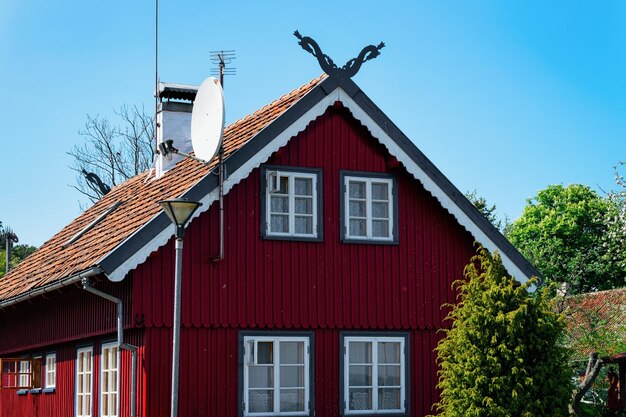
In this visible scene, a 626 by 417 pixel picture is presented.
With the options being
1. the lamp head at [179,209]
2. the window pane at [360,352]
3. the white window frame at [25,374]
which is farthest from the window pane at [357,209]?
the white window frame at [25,374]

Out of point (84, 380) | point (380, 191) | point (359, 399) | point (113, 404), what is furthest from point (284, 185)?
point (84, 380)

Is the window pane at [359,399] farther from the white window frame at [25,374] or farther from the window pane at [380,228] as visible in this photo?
the white window frame at [25,374]

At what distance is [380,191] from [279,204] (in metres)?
2.08

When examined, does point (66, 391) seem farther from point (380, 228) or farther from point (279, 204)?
point (380, 228)

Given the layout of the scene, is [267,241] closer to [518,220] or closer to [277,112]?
[277,112]

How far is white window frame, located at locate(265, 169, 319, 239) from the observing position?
2048 centimetres

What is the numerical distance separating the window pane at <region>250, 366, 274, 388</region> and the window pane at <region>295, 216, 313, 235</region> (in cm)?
251

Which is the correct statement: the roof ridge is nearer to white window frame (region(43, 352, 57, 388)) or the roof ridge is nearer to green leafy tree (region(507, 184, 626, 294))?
white window frame (region(43, 352, 57, 388))

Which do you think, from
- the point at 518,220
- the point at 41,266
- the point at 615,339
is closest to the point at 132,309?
the point at 41,266

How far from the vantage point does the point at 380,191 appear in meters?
21.7

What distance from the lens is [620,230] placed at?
145 ft

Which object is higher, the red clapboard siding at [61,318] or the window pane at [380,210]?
the window pane at [380,210]

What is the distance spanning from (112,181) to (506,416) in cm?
3295

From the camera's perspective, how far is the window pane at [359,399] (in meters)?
20.8
